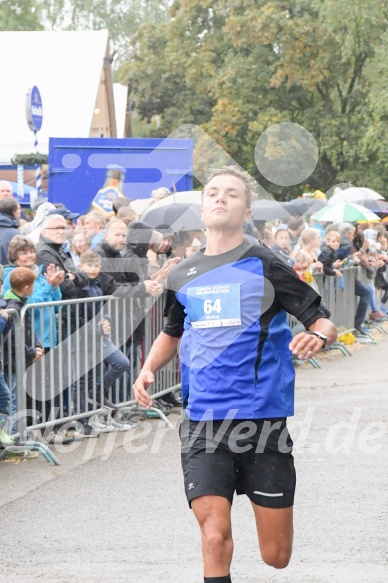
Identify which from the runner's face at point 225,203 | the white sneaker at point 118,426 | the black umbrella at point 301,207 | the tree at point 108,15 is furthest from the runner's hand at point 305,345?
the tree at point 108,15

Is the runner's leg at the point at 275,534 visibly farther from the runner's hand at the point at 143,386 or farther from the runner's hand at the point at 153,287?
the runner's hand at the point at 153,287

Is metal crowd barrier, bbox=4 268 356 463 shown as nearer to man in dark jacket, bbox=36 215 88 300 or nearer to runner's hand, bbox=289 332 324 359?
man in dark jacket, bbox=36 215 88 300

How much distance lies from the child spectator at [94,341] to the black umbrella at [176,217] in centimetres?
184

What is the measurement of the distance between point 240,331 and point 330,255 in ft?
40.4

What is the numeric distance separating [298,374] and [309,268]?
169 centimetres

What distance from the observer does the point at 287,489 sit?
15.7 ft

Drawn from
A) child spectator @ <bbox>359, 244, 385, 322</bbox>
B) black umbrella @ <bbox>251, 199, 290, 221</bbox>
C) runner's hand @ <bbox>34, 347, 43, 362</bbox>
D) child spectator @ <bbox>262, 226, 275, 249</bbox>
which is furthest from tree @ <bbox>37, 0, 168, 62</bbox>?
runner's hand @ <bbox>34, 347, 43, 362</bbox>

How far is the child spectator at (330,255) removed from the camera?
55.6 feet

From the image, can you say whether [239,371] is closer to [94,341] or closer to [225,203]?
[225,203]

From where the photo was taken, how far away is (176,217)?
12.1 meters

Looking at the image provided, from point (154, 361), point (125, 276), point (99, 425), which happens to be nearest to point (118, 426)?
point (99, 425)

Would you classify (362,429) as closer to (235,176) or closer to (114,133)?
(235,176)

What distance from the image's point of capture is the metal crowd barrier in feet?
29.0

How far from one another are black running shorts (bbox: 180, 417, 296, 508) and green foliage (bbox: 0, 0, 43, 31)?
62.0 metres
